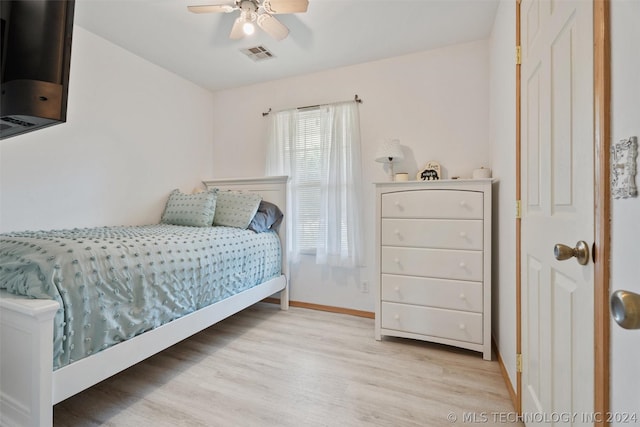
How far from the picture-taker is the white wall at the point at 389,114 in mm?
2469

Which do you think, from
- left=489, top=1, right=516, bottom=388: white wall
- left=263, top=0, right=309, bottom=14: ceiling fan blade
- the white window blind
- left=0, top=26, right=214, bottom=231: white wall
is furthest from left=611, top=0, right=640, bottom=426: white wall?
left=0, top=26, right=214, bottom=231: white wall

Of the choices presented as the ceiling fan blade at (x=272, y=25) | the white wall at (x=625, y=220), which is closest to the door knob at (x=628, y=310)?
the white wall at (x=625, y=220)

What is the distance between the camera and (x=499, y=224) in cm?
198

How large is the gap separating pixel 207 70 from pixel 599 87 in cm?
318

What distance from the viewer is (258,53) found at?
2664 millimetres

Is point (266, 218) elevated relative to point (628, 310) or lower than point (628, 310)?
elevated

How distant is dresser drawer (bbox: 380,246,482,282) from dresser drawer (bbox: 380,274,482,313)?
4 centimetres

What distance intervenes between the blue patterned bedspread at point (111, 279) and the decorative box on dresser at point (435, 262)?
4.05 ft

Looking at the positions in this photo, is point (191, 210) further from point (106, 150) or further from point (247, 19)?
point (247, 19)

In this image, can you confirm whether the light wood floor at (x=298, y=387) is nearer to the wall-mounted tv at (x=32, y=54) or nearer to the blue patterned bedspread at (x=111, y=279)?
the blue patterned bedspread at (x=111, y=279)

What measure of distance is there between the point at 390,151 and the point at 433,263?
0.98 metres

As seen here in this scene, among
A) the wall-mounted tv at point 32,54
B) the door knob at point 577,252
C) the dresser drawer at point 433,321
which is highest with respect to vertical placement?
the wall-mounted tv at point 32,54

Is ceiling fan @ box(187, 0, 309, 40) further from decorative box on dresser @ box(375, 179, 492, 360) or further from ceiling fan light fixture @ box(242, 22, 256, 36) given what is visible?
decorative box on dresser @ box(375, 179, 492, 360)

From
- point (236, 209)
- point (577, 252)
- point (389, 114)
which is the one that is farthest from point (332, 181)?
point (577, 252)
